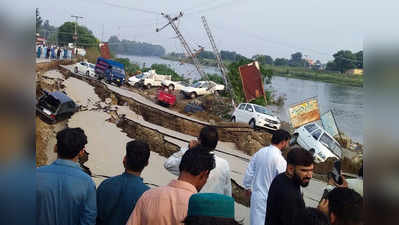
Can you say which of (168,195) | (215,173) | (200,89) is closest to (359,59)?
(215,173)

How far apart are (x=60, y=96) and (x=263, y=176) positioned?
268cm

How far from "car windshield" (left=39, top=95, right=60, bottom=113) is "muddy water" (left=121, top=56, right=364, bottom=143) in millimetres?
1206

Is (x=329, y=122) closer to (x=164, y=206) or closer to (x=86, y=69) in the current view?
(x=86, y=69)

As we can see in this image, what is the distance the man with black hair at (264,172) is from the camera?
11.5 feet

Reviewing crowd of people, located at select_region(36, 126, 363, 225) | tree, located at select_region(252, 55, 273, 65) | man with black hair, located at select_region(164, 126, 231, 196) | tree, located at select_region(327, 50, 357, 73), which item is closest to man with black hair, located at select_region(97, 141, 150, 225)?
crowd of people, located at select_region(36, 126, 363, 225)

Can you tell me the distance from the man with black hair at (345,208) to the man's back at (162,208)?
2.52 feet

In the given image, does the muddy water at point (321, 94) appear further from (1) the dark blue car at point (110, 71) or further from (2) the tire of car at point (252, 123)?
(2) the tire of car at point (252, 123)

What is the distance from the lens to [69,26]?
15.1 ft

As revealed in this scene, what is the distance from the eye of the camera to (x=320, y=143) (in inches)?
202

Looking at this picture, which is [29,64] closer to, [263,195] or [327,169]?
[263,195]

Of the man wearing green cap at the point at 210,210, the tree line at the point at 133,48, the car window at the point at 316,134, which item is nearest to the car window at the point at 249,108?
the car window at the point at 316,134

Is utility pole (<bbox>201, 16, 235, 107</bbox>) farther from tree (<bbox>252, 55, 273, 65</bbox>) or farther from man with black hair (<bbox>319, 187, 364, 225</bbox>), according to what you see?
man with black hair (<bbox>319, 187, 364, 225</bbox>)

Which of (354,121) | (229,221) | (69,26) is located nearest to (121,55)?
(69,26)

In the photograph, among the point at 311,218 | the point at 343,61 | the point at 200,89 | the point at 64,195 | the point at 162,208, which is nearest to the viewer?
the point at 311,218
